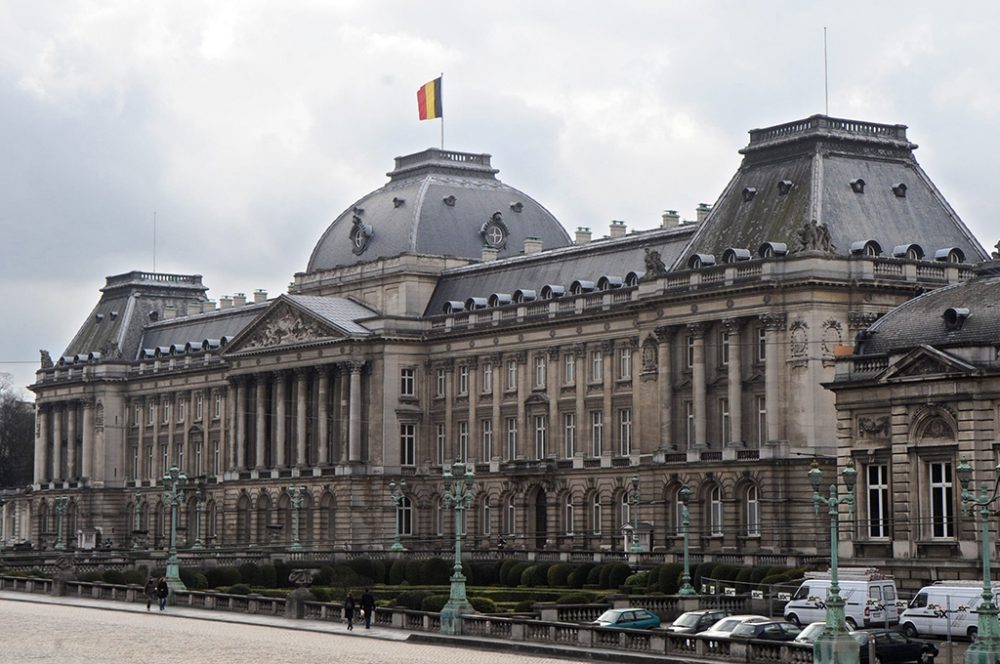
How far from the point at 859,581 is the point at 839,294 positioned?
123ft

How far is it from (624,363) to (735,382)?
15.7 metres

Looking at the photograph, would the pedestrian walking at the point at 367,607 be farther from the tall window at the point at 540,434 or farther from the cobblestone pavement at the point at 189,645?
the tall window at the point at 540,434

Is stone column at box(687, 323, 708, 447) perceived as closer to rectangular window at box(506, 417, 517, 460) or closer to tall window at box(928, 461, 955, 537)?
rectangular window at box(506, 417, 517, 460)

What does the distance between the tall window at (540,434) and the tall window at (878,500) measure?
2008 inches

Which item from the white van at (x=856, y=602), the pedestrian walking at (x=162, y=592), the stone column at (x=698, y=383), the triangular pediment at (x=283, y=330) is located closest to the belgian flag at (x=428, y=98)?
the triangular pediment at (x=283, y=330)

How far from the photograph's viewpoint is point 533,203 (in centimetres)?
16188

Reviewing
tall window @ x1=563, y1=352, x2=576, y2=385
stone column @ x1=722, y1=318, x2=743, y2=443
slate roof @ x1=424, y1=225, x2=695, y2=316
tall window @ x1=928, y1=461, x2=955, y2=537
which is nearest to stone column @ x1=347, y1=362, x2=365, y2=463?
slate roof @ x1=424, y1=225, x2=695, y2=316

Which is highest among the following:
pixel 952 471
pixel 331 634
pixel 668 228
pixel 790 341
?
pixel 668 228

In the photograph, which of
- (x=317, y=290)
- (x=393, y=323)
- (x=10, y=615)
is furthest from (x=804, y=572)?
(x=317, y=290)

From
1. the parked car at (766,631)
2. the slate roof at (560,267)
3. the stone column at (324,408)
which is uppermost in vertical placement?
the slate roof at (560,267)

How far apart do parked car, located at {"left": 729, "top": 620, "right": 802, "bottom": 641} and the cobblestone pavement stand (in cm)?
604

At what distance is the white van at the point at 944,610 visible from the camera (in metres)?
73.5

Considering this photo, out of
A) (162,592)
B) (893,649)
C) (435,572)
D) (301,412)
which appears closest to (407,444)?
(301,412)

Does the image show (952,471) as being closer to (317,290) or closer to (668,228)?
(668,228)
